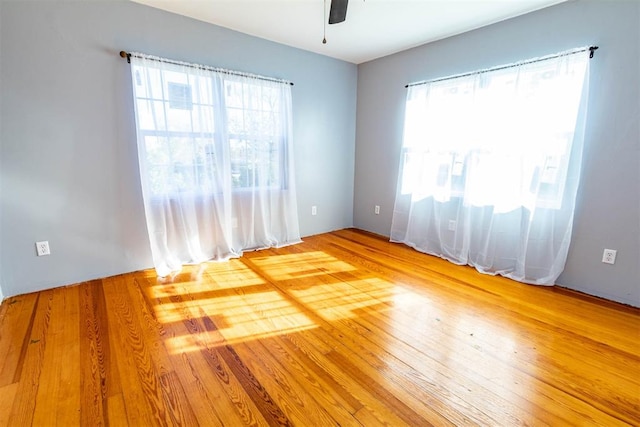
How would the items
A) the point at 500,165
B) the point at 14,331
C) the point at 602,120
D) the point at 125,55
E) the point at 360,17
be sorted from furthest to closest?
the point at 500,165, the point at 360,17, the point at 125,55, the point at 602,120, the point at 14,331

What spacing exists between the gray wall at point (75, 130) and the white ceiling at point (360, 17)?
0.93 ft

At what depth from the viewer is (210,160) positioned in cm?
302

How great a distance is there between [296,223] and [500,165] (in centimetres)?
236

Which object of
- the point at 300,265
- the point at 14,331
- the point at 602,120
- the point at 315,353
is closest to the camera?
the point at 315,353

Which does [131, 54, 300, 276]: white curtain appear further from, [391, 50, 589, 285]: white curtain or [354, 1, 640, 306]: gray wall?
[354, 1, 640, 306]: gray wall

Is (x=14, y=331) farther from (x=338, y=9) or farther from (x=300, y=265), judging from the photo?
(x=338, y=9)

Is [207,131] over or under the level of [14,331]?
over

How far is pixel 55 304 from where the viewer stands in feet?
7.30

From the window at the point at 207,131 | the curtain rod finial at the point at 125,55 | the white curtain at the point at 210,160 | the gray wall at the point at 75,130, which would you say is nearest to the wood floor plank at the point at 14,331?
the gray wall at the point at 75,130

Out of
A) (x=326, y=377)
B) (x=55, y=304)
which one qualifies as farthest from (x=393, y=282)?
(x=55, y=304)

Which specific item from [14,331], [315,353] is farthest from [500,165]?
[14,331]

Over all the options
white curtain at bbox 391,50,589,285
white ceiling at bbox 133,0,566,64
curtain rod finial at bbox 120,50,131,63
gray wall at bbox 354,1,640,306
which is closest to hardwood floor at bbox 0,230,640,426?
gray wall at bbox 354,1,640,306

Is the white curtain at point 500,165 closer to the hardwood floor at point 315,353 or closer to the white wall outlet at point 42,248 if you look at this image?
the hardwood floor at point 315,353

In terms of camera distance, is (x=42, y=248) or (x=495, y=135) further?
(x=495, y=135)
